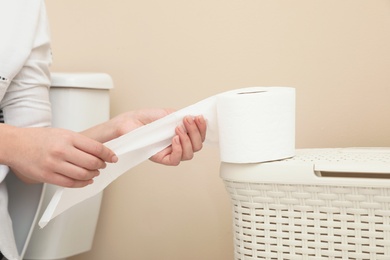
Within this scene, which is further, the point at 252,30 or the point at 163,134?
the point at 252,30

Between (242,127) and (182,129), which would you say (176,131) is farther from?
(242,127)

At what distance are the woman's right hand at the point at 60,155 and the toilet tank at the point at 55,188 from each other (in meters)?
0.27

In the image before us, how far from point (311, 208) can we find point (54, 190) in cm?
53

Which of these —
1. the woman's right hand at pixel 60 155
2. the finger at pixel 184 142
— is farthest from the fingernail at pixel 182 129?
the woman's right hand at pixel 60 155

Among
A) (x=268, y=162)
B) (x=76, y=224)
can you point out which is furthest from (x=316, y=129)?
(x=76, y=224)

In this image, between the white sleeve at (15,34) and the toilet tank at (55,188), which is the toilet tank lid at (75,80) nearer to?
the toilet tank at (55,188)

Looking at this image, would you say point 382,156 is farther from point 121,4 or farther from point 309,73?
point 121,4

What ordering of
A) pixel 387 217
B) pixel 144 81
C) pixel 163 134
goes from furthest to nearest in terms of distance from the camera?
pixel 144 81
pixel 163 134
pixel 387 217

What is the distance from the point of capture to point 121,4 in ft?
3.82

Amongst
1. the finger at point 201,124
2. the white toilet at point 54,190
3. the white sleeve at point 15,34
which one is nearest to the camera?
the finger at point 201,124

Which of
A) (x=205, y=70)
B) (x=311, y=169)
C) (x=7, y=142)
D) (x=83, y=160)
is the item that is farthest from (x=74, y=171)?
(x=205, y=70)

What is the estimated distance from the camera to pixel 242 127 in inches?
26.6

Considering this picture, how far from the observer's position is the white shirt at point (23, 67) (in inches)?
34.3

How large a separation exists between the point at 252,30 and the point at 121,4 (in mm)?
297
